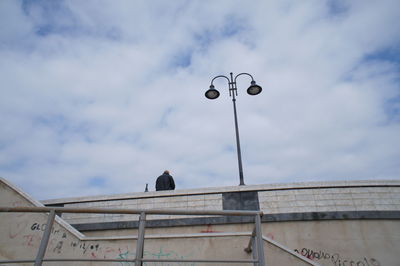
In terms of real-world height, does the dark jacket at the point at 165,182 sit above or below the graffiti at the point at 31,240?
above

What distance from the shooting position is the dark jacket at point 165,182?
374 inches

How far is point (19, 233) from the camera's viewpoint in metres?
5.02

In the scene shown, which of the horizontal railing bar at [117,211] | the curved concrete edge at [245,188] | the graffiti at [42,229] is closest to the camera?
the horizontal railing bar at [117,211]

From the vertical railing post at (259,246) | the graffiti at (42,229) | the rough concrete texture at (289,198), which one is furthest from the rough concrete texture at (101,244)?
the rough concrete texture at (289,198)

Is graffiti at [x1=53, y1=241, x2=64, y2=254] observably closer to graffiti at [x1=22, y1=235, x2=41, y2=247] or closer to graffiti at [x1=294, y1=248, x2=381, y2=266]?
graffiti at [x1=22, y1=235, x2=41, y2=247]

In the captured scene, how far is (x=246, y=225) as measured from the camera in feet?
23.7

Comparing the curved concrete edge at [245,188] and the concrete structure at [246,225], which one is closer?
the concrete structure at [246,225]

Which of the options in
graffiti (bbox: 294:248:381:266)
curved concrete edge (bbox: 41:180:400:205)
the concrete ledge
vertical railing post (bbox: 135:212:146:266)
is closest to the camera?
vertical railing post (bbox: 135:212:146:266)

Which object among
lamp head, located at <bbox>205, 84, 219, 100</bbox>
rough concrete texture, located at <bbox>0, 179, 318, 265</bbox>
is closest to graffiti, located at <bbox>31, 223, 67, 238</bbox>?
rough concrete texture, located at <bbox>0, 179, 318, 265</bbox>

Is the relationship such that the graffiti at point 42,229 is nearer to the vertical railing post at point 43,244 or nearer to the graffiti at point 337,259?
the vertical railing post at point 43,244

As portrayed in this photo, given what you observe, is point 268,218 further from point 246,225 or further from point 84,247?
point 84,247

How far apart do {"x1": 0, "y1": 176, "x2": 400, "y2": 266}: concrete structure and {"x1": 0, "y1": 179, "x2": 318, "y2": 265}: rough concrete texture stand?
17mm

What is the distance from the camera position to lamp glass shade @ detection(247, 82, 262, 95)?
1077 cm

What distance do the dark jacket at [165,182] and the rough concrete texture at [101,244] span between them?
4.27 meters
